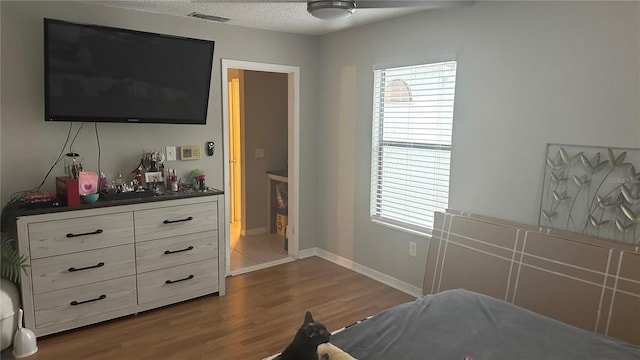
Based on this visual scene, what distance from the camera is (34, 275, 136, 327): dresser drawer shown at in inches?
117

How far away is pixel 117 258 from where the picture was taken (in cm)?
322

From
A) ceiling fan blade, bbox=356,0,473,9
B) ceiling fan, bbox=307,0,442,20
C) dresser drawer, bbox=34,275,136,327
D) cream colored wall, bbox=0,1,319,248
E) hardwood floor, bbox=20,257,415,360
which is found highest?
ceiling fan blade, bbox=356,0,473,9

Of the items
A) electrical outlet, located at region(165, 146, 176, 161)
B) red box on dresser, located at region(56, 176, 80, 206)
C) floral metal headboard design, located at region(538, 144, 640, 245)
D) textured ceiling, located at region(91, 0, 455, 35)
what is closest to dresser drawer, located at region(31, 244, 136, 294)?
red box on dresser, located at region(56, 176, 80, 206)

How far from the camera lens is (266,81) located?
18.4 ft

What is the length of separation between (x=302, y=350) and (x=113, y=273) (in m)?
2.15

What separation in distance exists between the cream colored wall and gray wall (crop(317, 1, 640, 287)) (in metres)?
0.79

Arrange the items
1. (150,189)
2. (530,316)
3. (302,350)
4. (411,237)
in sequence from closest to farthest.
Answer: (302,350)
(530,316)
(150,189)
(411,237)

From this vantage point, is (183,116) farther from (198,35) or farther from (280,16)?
(280,16)

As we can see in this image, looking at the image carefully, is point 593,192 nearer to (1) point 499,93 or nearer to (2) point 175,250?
(1) point 499,93

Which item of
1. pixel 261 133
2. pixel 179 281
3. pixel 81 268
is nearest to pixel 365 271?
pixel 179 281

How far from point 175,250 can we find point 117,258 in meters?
0.43

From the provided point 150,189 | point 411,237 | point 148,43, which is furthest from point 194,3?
point 411,237

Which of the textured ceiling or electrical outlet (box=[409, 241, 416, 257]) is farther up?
the textured ceiling

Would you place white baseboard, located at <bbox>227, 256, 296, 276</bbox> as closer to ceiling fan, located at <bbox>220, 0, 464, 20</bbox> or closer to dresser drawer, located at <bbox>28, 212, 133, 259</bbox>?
dresser drawer, located at <bbox>28, 212, 133, 259</bbox>
